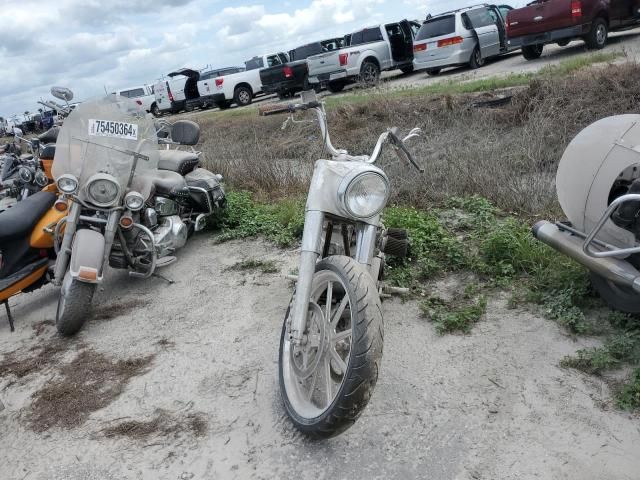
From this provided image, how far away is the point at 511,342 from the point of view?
3.49 metres

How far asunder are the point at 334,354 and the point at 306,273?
0.42 meters

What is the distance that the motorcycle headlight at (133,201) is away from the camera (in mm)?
4809

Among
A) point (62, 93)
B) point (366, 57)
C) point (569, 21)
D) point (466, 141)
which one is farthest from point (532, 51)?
point (62, 93)

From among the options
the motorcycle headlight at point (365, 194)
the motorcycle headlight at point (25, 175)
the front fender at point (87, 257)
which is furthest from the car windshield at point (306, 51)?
the motorcycle headlight at point (365, 194)

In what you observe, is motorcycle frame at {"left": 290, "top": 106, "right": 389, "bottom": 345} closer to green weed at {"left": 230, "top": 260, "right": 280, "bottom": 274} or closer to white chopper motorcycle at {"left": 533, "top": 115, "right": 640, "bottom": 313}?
white chopper motorcycle at {"left": 533, "top": 115, "right": 640, "bottom": 313}

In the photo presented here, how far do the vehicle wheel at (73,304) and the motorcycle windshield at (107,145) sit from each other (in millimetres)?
723

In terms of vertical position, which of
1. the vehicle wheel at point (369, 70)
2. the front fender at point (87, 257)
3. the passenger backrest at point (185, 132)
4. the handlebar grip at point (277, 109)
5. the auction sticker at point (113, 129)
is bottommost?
the front fender at point (87, 257)

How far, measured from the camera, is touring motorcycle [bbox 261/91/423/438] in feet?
8.65

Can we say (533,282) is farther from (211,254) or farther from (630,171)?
(211,254)

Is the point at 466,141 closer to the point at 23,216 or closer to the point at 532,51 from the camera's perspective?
the point at 23,216

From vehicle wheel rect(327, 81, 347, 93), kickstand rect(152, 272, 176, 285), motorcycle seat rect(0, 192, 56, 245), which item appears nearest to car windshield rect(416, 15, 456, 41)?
vehicle wheel rect(327, 81, 347, 93)

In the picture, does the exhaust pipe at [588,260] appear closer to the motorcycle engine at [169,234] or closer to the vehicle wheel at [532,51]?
the motorcycle engine at [169,234]

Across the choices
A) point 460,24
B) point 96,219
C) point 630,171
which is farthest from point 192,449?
point 460,24

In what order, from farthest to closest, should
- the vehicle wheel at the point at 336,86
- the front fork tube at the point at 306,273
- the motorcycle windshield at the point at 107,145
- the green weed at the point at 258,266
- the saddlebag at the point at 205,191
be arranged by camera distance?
the vehicle wheel at the point at 336,86 < the saddlebag at the point at 205,191 < the green weed at the point at 258,266 < the motorcycle windshield at the point at 107,145 < the front fork tube at the point at 306,273
